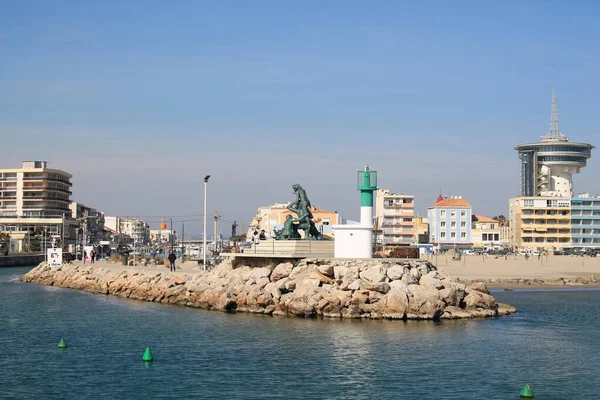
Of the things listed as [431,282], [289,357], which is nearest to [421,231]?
[431,282]

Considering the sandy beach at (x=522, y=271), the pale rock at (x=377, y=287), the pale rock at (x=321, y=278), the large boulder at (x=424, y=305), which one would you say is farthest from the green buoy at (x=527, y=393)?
the sandy beach at (x=522, y=271)

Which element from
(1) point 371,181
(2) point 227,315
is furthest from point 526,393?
(1) point 371,181

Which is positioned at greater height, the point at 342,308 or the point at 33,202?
the point at 33,202

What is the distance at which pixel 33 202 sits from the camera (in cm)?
15338

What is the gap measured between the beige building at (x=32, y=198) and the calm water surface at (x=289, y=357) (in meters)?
111

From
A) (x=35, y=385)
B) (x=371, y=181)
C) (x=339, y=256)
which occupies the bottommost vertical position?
(x=35, y=385)

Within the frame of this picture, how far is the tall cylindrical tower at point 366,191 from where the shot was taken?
4359cm

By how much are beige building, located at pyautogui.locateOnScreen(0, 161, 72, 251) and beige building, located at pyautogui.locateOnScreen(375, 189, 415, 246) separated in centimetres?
6054

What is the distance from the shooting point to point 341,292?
3819cm

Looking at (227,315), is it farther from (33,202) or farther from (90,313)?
(33,202)

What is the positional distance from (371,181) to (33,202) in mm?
122734

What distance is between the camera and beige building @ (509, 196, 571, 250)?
14838 cm

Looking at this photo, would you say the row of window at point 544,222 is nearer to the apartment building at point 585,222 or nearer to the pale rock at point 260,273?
the apartment building at point 585,222

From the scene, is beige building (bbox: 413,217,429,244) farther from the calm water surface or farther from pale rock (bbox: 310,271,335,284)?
pale rock (bbox: 310,271,335,284)
